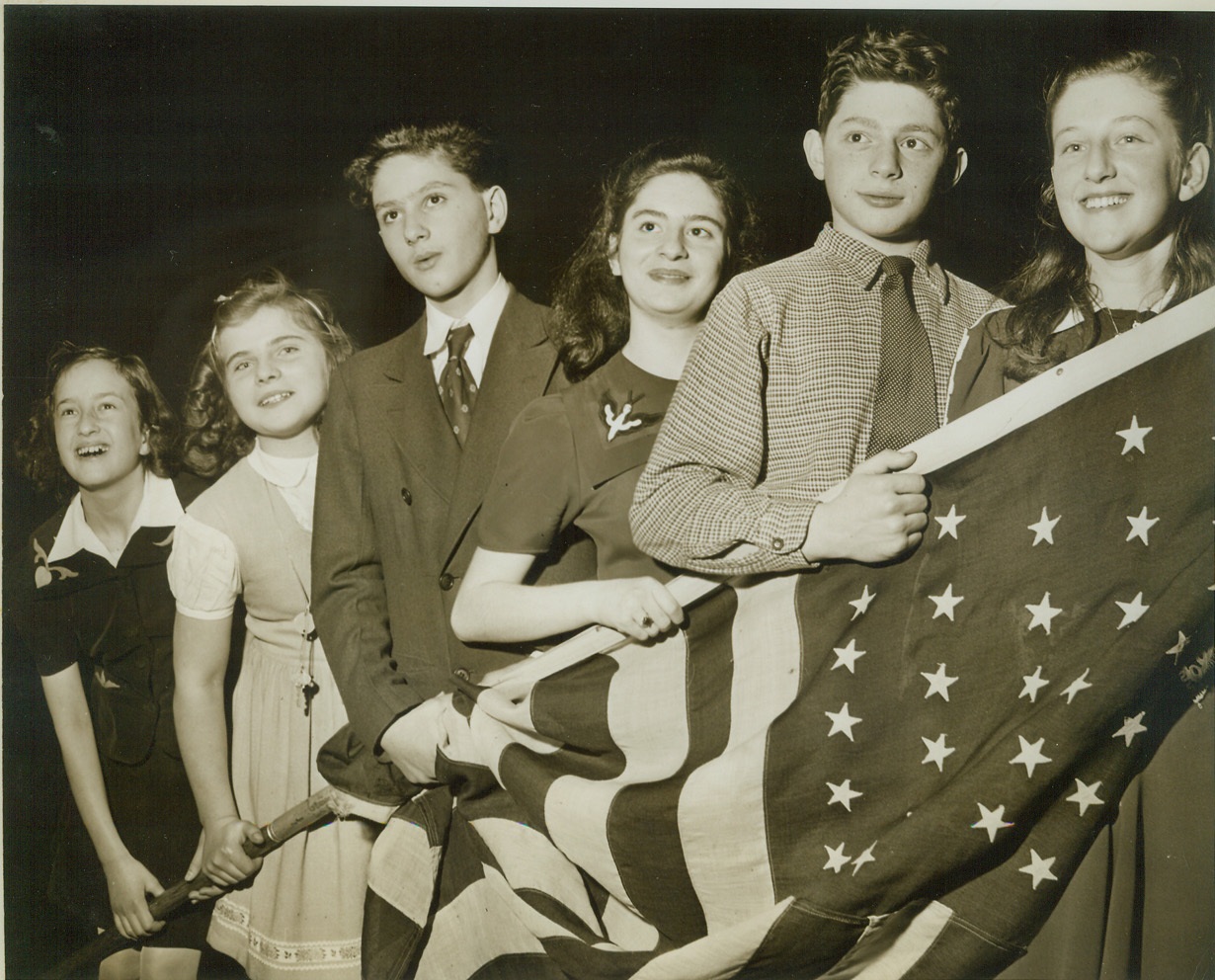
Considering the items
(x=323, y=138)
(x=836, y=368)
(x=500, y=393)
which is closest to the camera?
(x=836, y=368)

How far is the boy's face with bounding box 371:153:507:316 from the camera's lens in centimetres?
283

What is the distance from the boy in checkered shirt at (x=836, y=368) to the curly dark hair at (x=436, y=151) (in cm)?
70

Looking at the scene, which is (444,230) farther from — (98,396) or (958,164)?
(958,164)

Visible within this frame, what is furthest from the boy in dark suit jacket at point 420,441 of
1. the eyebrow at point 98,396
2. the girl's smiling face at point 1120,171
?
the girl's smiling face at point 1120,171

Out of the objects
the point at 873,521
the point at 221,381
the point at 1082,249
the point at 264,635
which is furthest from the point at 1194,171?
the point at 264,635

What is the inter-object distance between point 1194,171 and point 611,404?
5.18 feet

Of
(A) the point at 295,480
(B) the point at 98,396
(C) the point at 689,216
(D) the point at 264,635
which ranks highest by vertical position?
(C) the point at 689,216

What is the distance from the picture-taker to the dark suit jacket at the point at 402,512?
2773 millimetres

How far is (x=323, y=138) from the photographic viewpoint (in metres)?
2.89

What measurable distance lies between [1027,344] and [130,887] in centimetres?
268

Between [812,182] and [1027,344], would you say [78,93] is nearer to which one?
[812,182]

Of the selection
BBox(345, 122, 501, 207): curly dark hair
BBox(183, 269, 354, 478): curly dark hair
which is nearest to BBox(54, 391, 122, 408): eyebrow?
BBox(183, 269, 354, 478): curly dark hair

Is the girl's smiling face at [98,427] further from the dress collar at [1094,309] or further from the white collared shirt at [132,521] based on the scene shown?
the dress collar at [1094,309]

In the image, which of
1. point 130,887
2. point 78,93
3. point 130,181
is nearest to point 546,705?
point 130,887
